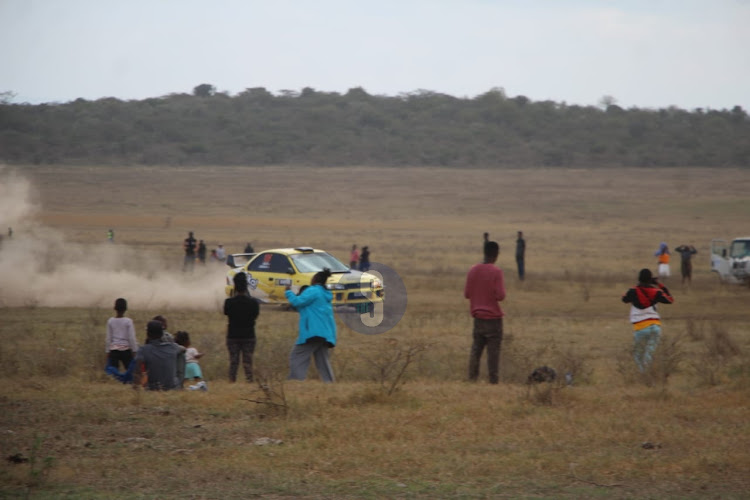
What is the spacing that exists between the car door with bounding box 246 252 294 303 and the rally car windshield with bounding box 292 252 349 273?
0.78ft

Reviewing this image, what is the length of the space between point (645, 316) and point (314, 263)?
34.5 ft

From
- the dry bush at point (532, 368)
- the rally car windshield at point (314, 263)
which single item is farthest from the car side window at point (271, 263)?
the dry bush at point (532, 368)

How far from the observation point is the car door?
797 inches

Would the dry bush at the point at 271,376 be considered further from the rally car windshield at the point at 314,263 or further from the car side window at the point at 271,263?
the car side window at the point at 271,263

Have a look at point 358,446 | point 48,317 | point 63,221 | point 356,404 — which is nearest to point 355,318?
point 48,317

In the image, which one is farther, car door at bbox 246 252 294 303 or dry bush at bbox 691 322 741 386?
car door at bbox 246 252 294 303

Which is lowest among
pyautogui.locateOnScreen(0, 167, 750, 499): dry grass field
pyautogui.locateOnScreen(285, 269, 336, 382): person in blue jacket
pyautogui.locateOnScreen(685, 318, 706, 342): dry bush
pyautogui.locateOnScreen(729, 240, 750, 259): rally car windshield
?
pyautogui.locateOnScreen(685, 318, 706, 342): dry bush

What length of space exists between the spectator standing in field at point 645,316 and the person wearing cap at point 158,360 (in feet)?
18.0

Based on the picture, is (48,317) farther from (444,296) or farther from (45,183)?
(45,183)

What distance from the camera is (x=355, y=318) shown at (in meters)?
18.3

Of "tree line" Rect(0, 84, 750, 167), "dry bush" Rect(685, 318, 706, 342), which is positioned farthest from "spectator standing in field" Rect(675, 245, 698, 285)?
"tree line" Rect(0, 84, 750, 167)

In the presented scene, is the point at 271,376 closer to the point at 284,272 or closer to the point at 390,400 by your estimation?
the point at 390,400

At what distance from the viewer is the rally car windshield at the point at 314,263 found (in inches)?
791

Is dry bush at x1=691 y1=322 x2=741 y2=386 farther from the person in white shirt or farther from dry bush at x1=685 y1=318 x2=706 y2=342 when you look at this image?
the person in white shirt
